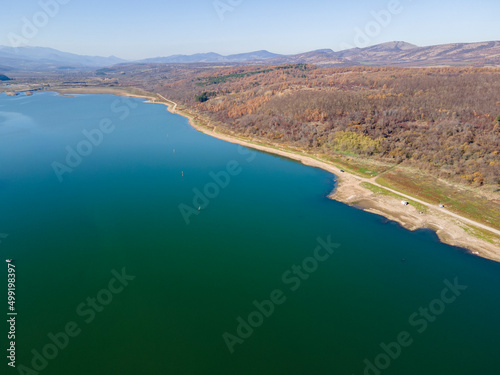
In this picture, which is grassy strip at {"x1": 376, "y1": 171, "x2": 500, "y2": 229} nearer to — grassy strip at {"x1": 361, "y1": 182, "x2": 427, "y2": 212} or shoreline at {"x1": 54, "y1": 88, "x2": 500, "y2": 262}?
shoreline at {"x1": 54, "y1": 88, "x2": 500, "y2": 262}

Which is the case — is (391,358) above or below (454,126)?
below

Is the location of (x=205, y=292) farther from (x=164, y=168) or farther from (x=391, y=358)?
(x=164, y=168)

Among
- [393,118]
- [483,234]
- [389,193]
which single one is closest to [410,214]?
[389,193]

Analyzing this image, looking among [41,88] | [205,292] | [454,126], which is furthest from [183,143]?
[41,88]

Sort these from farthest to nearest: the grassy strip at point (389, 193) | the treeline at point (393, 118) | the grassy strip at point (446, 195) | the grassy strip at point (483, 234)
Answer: the treeline at point (393, 118), the grassy strip at point (389, 193), the grassy strip at point (446, 195), the grassy strip at point (483, 234)

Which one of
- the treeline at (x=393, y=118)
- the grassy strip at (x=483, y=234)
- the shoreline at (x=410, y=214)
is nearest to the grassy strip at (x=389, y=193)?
the shoreline at (x=410, y=214)

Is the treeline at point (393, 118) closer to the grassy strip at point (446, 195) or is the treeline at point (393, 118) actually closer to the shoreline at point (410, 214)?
the grassy strip at point (446, 195)

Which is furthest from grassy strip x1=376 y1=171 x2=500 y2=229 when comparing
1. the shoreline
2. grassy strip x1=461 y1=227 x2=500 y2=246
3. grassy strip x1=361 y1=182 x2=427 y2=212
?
grassy strip x1=461 y1=227 x2=500 y2=246

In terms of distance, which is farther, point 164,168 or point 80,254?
point 164,168

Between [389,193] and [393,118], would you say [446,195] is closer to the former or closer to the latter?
Result: [389,193]

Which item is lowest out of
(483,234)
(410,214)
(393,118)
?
(410,214)

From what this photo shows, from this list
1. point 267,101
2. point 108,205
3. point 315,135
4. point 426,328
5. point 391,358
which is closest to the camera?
point 391,358
